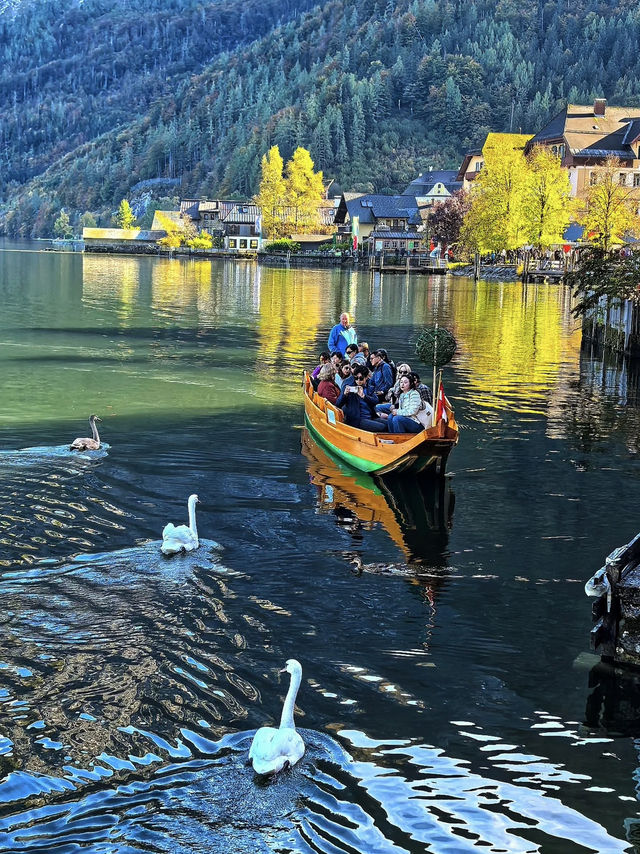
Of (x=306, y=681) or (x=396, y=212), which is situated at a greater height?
(x=396, y=212)

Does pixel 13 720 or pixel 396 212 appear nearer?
pixel 13 720

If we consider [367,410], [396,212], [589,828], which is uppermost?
[396,212]

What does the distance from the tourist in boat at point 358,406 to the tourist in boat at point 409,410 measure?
0.64 m

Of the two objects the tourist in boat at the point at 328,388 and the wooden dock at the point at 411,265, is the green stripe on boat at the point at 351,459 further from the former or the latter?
the wooden dock at the point at 411,265

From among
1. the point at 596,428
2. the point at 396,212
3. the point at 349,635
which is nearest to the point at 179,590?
the point at 349,635

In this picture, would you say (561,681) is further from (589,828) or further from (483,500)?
(483,500)

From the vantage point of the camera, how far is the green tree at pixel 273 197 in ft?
583

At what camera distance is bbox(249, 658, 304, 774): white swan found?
354 inches

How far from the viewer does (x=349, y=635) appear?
40.9 ft

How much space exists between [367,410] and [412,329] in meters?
30.8

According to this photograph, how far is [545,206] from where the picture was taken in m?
107

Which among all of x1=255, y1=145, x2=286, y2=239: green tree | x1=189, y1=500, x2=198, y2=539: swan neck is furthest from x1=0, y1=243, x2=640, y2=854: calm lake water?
x1=255, y1=145, x2=286, y2=239: green tree

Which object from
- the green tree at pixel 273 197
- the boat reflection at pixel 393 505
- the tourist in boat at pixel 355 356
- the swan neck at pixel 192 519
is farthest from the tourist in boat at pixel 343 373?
the green tree at pixel 273 197

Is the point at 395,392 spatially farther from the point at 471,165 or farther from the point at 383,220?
the point at 471,165
